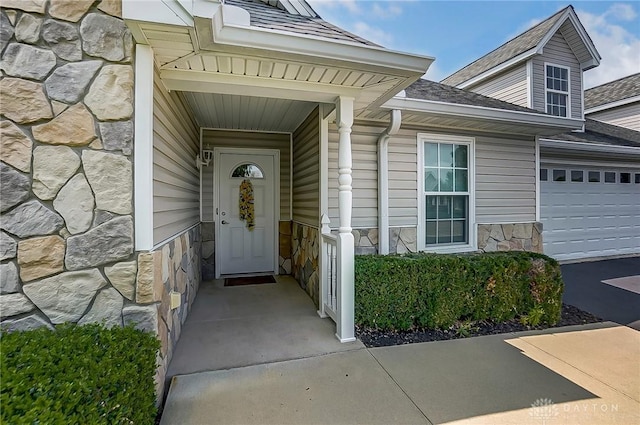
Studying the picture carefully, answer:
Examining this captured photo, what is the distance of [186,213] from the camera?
3533 mm

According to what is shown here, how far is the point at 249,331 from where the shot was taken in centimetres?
306

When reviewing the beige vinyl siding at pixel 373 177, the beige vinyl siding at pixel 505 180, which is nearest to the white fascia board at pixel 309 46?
the beige vinyl siding at pixel 373 177

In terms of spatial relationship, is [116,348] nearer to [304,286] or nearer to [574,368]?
[304,286]

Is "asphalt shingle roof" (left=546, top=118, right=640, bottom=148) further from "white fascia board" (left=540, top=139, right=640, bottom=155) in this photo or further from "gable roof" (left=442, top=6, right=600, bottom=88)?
"gable roof" (left=442, top=6, right=600, bottom=88)

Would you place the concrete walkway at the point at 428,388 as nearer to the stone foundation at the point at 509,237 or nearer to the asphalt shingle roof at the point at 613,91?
the stone foundation at the point at 509,237

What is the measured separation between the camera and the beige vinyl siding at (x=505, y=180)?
14.9ft

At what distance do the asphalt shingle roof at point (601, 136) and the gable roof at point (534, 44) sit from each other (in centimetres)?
161

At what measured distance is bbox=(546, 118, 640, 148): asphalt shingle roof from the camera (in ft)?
19.9

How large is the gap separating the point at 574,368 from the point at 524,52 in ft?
22.3

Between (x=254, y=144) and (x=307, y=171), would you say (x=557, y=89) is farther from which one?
(x=254, y=144)

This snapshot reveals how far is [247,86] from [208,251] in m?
3.22

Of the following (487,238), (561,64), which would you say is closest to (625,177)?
(561,64)

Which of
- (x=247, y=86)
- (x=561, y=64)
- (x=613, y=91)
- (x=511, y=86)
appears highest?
(x=613, y=91)

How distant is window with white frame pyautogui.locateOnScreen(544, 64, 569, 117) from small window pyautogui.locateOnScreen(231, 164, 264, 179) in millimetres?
6604
